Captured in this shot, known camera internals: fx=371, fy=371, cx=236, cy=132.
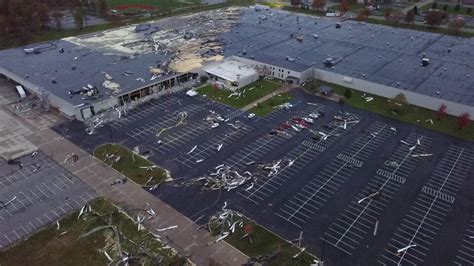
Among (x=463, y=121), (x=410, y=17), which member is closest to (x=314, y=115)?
(x=463, y=121)

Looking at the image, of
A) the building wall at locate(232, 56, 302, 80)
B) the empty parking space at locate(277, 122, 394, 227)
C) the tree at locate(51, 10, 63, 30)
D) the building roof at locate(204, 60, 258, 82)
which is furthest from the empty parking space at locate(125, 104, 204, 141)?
the tree at locate(51, 10, 63, 30)

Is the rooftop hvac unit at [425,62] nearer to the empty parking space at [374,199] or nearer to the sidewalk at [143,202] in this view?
the empty parking space at [374,199]

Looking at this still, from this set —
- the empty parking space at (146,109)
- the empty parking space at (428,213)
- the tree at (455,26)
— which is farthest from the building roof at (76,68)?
the tree at (455,26)

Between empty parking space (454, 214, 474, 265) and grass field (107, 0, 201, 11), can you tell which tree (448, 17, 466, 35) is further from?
grass field (107, 0, 201, 11)

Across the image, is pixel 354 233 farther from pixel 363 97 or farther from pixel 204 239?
pixel 363 97

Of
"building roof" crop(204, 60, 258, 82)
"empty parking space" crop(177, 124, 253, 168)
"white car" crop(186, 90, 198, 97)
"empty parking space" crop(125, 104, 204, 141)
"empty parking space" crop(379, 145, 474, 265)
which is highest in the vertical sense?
"building roof" crop(204, 60, 258, 82)

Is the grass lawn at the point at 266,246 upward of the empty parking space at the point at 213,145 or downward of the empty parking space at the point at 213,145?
downward
